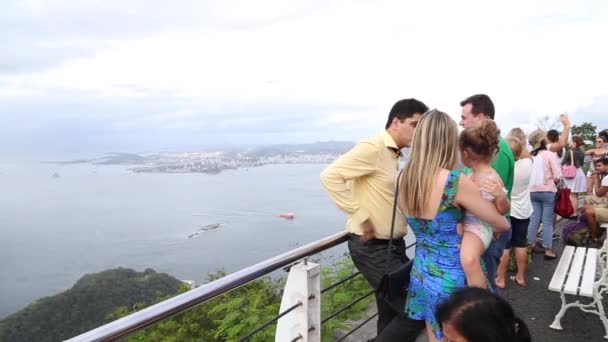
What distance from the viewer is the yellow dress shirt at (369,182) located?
2.22 metres

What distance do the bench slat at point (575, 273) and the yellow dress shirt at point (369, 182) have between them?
2.05 metres

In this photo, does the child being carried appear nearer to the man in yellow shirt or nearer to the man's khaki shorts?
the man in yellow shirt

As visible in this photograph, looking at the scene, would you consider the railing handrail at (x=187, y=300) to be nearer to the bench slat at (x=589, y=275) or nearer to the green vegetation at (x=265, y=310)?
the green vegetation at (x=265, y=310)

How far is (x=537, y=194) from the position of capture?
208 inches

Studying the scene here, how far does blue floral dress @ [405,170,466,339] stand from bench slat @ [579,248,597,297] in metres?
2.11

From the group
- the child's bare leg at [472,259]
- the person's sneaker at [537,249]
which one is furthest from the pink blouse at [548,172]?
the child's bare leg at [472,259]

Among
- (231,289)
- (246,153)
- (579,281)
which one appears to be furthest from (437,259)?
(246,153)

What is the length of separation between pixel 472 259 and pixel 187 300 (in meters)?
1.26

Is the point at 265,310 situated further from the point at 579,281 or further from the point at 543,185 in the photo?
the point at 543,185

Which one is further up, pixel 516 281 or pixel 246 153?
pixel 516 281

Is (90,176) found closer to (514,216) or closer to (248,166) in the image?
(248,166)

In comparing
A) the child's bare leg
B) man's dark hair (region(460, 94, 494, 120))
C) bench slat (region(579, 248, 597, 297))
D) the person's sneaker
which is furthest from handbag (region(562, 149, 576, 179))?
the child's bare leg

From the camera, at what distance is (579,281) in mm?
3545

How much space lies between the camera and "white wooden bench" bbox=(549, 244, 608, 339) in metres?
3.35
